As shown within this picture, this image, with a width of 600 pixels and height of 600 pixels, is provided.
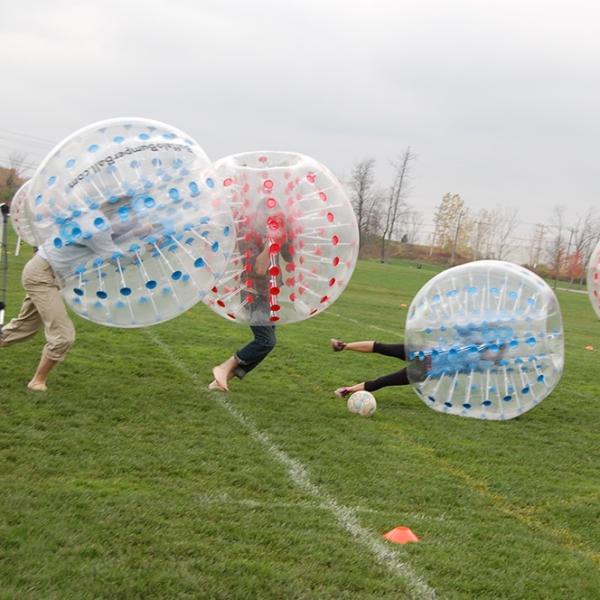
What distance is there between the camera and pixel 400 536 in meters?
4.51

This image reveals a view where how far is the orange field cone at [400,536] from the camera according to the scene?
14.7 feet

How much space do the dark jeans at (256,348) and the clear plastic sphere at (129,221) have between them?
1.48 m

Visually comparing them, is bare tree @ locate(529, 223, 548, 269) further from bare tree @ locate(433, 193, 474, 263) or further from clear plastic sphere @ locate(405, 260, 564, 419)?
clear plastic sphere @ locate(405, 260, 564, 419)

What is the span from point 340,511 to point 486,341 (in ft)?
9.02

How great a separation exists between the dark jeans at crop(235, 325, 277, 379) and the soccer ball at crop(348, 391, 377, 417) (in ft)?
3.07

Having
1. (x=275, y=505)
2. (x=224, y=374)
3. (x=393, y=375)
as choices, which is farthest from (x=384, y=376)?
(x=275, y=505)

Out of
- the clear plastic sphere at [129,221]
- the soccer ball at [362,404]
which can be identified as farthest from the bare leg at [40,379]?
the soccer ball at [362,404]

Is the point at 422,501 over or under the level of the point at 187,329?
over

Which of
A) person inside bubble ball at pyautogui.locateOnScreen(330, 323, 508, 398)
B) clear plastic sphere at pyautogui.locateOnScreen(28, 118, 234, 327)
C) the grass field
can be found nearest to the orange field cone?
the grass field

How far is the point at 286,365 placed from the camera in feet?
33.4

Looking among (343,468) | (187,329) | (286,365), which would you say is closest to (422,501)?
(343,468)

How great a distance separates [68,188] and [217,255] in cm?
123

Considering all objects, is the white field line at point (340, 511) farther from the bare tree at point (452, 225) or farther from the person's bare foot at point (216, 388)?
the bare tree at point (452, 225)

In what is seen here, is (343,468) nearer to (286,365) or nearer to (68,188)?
(68,188)
